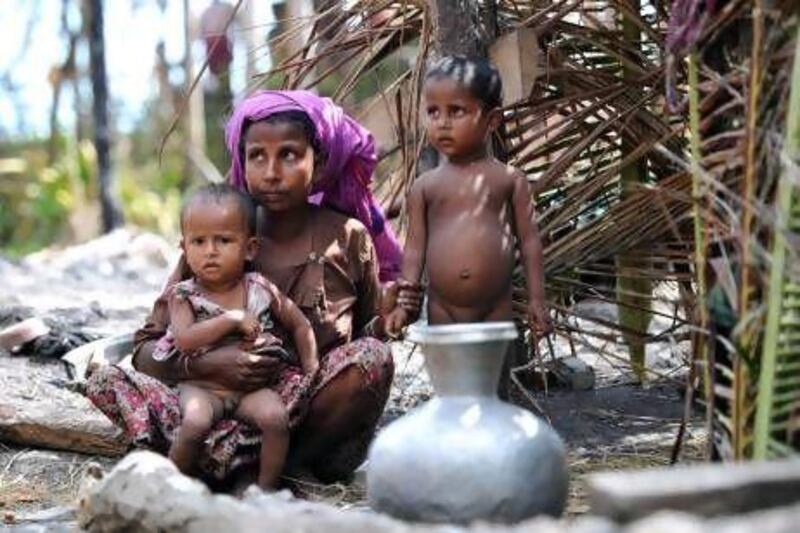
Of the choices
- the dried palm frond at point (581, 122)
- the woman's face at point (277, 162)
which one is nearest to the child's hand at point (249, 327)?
the woman's face at point (277, 162)

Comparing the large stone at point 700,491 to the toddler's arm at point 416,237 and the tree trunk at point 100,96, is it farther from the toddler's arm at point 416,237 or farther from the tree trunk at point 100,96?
the tree trunk at point 100,96

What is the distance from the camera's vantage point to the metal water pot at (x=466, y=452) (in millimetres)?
2547

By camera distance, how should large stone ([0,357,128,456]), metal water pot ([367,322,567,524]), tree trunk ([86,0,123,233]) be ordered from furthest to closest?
tree trunk ([86,0,123,233])
large stone ([0,357,128,456])
metal water pot ([367,322,567,524])

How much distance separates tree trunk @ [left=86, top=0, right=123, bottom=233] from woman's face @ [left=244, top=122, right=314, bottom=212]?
29.3ft

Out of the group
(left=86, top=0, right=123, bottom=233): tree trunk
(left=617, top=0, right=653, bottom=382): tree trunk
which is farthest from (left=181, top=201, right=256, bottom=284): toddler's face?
(left=86, top=0, right=123, bottom=233): tree trunk

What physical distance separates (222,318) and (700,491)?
172 cm

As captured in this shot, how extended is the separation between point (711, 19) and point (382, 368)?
1.28 m

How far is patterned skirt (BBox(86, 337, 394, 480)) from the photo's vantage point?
11.4ft

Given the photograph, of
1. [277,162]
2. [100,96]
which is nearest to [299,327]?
[277,162]

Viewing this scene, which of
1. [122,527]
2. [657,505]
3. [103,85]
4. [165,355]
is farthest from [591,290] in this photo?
[103,85]

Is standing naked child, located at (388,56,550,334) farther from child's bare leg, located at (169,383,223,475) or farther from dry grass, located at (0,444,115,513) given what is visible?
dry grass, located at (0,444,115,513)

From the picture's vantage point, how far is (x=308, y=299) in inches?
145

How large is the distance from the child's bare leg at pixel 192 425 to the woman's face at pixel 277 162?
0.54 m

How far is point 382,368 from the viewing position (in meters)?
3.57
